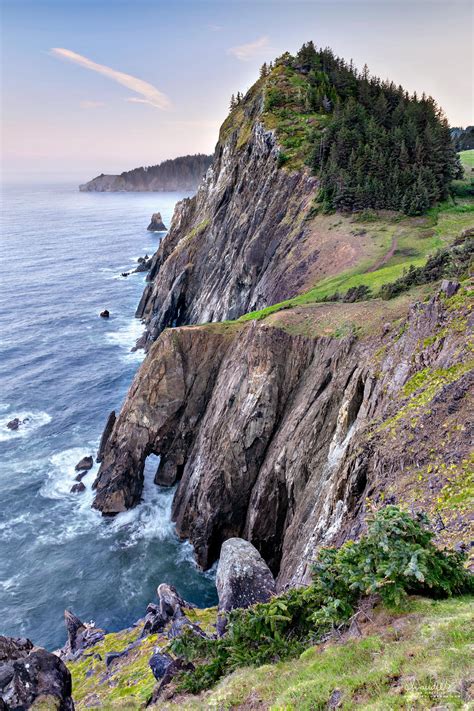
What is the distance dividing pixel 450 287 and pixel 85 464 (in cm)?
3875

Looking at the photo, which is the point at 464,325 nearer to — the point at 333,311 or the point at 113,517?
the point at 333,311

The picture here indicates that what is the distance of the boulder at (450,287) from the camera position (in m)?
22.4

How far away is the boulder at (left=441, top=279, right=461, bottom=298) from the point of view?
22.4 m

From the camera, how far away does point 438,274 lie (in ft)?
96.4

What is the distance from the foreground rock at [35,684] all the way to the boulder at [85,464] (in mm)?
32284

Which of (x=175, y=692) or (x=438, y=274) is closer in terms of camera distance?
(x=175, y=692)

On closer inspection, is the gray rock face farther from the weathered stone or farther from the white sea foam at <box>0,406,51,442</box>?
the white sea foam at <box>0,406,51,442</box>

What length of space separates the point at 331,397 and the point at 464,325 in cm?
937

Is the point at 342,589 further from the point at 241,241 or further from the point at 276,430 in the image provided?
the point at 241,241

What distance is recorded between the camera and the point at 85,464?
4656 cm

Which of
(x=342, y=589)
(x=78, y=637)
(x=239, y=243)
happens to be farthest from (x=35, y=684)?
(x=239, y=243)

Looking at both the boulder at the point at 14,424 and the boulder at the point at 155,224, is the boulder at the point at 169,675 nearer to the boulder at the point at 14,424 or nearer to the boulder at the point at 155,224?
the boulder at the point at 14,424

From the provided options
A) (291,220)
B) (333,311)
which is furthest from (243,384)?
(291,220)

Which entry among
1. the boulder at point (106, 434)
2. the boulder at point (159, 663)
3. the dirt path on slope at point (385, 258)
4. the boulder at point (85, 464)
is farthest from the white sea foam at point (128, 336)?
the boulder at point (159, 663)
